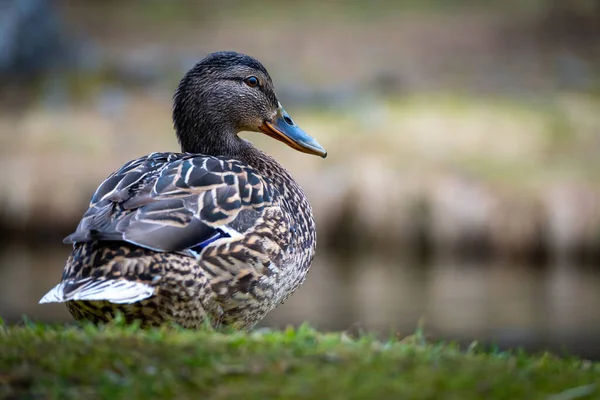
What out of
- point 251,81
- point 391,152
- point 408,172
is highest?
point 251,81

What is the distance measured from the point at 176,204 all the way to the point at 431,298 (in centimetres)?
899

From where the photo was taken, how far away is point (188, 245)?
17.9ft

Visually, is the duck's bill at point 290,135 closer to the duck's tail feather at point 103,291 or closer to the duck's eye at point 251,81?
the duck's eye at point 251,81

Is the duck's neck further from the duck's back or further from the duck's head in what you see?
the duck's back

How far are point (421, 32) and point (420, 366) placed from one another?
2525 centimetres

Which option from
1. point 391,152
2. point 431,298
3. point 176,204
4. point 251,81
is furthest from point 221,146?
point 391,152

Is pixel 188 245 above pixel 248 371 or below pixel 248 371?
above

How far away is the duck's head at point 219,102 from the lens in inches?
280

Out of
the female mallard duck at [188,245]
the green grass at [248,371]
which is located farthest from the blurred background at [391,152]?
the green grass at [248,371]

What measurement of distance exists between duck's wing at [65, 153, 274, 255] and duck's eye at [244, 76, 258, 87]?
3.63 ft

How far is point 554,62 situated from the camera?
2623cm

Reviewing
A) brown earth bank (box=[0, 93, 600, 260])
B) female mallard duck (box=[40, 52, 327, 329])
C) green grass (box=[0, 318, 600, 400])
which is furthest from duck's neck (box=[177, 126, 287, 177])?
brown earth bank (box=[0, 93, 600, 260])

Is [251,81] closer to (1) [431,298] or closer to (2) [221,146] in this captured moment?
(2) [221,146]

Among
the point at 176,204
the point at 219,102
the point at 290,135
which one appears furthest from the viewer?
the point at 290,135
